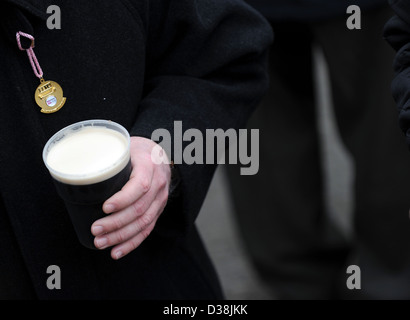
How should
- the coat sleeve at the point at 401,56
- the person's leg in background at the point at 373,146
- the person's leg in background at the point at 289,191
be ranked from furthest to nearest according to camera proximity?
the person's leg in background at the point at 289,191 < the person's leg in background at the point at 373,146 < the coat sleeve at the point at 401,56

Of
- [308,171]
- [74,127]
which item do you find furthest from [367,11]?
[74,127]

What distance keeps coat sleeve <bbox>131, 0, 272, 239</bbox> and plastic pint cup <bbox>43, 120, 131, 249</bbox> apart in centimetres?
14

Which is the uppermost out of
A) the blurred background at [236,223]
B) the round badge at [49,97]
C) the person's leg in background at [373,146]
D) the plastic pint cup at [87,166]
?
the round badge at [49,97]

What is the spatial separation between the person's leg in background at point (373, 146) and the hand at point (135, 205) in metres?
1.30

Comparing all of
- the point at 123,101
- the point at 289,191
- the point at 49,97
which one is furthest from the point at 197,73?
the point at 289,191

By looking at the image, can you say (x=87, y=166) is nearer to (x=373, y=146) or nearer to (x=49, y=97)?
(x=49, y=97)

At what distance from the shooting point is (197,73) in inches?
59.9

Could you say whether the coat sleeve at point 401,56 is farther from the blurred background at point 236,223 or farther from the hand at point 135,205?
the blurred background at point 236,223

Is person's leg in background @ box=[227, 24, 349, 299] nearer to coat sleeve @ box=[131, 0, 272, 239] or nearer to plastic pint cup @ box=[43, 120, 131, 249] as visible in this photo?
coat sleeve @ box=[131, 0, 272, 239]

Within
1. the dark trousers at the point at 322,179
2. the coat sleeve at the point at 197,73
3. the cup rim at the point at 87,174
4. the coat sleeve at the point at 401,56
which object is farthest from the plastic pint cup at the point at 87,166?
the dark trousers at the point at 322,179

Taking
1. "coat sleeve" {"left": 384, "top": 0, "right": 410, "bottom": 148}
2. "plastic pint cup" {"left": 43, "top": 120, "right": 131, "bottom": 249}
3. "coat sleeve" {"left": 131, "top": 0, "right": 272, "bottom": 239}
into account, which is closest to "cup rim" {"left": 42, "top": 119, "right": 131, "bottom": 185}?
"plastic pint cup" {"left": 43, "top": 120, "right": 131, "bottom": 249}

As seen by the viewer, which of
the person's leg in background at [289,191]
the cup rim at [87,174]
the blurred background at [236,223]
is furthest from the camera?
the blurred background at [236,223]

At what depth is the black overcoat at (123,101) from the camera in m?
1.23

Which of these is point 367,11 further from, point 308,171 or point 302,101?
point 308,171
